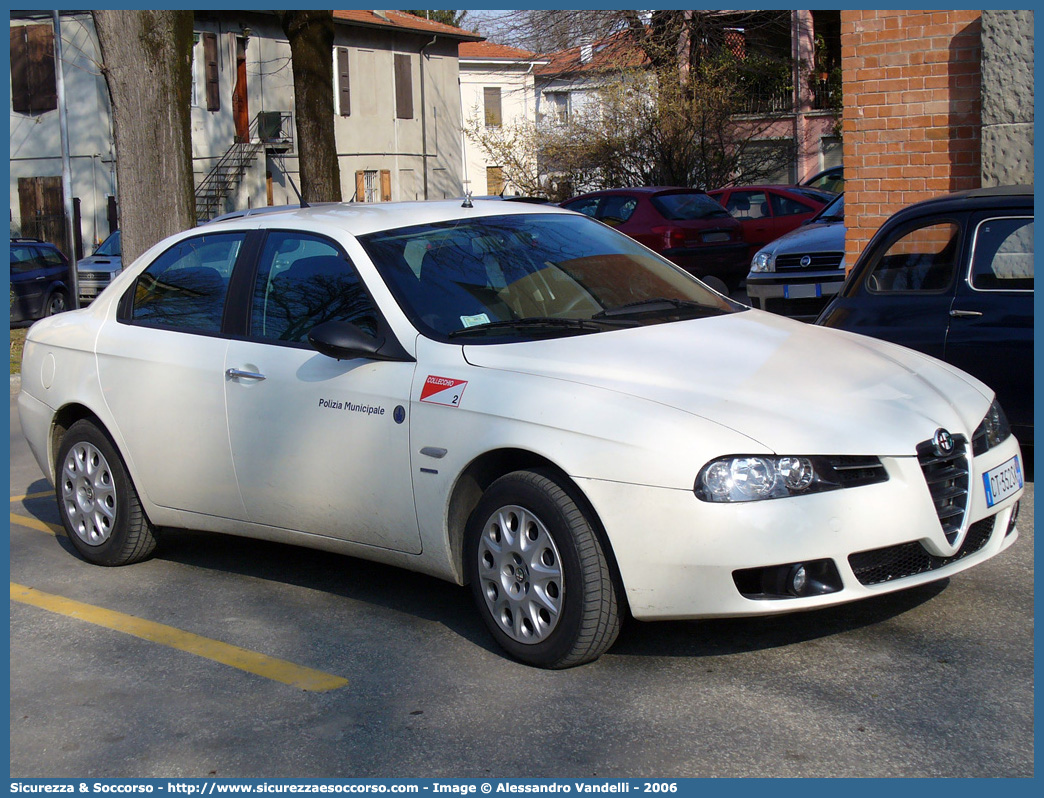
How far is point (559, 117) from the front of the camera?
98.4ft

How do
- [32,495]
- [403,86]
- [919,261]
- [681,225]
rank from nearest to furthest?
[919,261], [32,495], [681,225], [403,86]

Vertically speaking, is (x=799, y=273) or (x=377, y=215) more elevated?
(x=377, y=215)

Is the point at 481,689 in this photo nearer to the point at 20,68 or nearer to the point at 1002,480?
the point at 1002,480

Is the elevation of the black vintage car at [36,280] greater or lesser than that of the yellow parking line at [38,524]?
greater

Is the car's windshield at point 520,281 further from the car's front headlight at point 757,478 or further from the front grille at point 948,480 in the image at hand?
the front grille at point 948,480

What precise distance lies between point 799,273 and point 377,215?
8.61 meters

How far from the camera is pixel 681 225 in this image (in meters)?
17.7

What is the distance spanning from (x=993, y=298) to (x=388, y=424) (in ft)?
12.2

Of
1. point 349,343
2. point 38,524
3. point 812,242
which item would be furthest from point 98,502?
point 812,242

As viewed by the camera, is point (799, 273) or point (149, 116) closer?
point (149, 116)

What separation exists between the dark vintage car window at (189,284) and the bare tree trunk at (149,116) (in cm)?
620

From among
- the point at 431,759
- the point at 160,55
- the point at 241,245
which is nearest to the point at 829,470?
the point at 431,759

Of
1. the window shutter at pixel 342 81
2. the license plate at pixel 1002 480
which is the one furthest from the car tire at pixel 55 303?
the window shutter at pixel 342 81

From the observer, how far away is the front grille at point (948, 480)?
13.4ft
